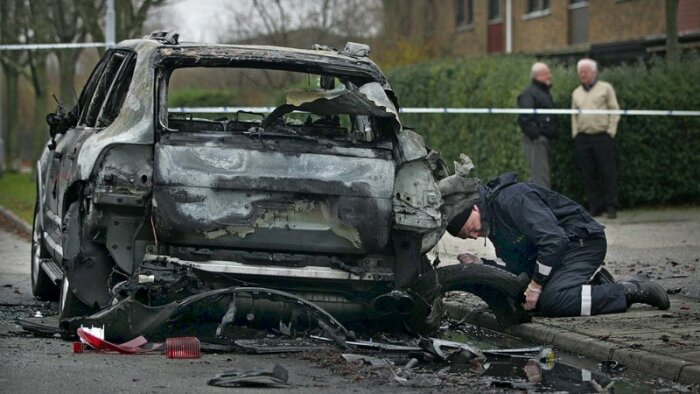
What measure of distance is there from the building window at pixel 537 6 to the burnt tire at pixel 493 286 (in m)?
24.7

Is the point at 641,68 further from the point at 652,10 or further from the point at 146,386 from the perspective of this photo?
the point at 146,386

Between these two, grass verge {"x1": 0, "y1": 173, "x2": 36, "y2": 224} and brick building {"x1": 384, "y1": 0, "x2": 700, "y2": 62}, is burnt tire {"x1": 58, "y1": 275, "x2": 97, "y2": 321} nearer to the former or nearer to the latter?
A: grass verge {"x1": 0, "y1": 173, "x2": 36, "y2": 224}

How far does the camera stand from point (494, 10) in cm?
3741

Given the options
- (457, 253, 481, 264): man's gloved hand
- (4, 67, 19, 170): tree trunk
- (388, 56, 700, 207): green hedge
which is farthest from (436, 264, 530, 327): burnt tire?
(4, 67, 19, 170): tree trunk

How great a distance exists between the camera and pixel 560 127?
739 inches

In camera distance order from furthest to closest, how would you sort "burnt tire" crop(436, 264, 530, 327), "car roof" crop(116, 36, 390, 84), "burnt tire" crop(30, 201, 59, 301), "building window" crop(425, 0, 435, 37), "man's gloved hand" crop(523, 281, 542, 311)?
"building window" crop(425, 0, 435, 37) → "burnt tire" crop(30, 201, 59, 301) → "man's gloved hand" crop(523, 281, 542, 311) → "burnt tire" crop(436, 264, 530, 327) → "car roof" crop(116, 36, 390, 84)

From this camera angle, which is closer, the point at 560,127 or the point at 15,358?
the point at 15,358

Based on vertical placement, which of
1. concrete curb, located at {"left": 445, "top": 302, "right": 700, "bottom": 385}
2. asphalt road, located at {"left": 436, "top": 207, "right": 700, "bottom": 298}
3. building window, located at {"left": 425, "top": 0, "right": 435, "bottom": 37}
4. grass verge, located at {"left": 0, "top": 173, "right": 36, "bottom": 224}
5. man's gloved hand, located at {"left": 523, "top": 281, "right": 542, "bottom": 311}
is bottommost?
grass verge, located at {"left": 0, "top": 173, "right": 36, "bottom": 224}

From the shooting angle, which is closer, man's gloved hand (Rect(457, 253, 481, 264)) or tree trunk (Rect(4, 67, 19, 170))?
man's gloved hand (Rect(457, 253, 481, 264))

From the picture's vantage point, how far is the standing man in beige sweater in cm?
1778

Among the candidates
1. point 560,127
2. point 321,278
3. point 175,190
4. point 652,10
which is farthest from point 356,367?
point 652,10

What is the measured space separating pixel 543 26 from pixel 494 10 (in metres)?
4.19

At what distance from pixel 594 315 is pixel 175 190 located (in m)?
3.01

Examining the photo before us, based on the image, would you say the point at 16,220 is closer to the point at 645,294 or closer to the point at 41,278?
the point at 41,278
